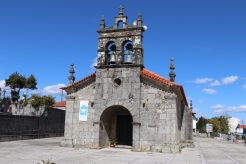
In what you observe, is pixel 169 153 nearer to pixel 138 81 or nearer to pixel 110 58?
pixel 138 81

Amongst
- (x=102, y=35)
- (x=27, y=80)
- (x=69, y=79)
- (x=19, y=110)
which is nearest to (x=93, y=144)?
(x=69, y=79)

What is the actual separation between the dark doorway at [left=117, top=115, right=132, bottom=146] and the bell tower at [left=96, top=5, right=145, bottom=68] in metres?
4.51

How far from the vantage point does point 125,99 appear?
21172 mm

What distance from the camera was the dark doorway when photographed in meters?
23.7

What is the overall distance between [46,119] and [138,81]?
1343cm

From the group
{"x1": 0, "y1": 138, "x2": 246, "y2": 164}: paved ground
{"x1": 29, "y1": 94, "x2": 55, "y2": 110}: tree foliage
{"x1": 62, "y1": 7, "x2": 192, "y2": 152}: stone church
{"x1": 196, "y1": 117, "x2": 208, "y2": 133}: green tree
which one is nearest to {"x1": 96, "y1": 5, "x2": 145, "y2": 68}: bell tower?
{"x1": 62, "y1": 7, "x2": 192, "y2": 152}: stone church

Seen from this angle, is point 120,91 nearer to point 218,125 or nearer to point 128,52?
point 128,52

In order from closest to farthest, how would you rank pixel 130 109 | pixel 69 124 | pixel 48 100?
pixel 130 109 < pixel 69 124 < pixel 48 100

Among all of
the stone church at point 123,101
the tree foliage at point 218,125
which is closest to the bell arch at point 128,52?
the stone church at point 123,101

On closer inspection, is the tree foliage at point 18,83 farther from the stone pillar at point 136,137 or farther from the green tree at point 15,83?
the stone pillar at point 136,137

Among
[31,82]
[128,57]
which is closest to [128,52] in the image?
[128,57]

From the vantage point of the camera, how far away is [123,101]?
21203 mm

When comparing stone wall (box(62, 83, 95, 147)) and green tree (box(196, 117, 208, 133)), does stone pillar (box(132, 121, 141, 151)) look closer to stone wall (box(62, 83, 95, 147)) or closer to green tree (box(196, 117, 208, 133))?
stone wall (box(62, 83, 95, 147))

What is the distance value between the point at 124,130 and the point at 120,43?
669 centimetres
